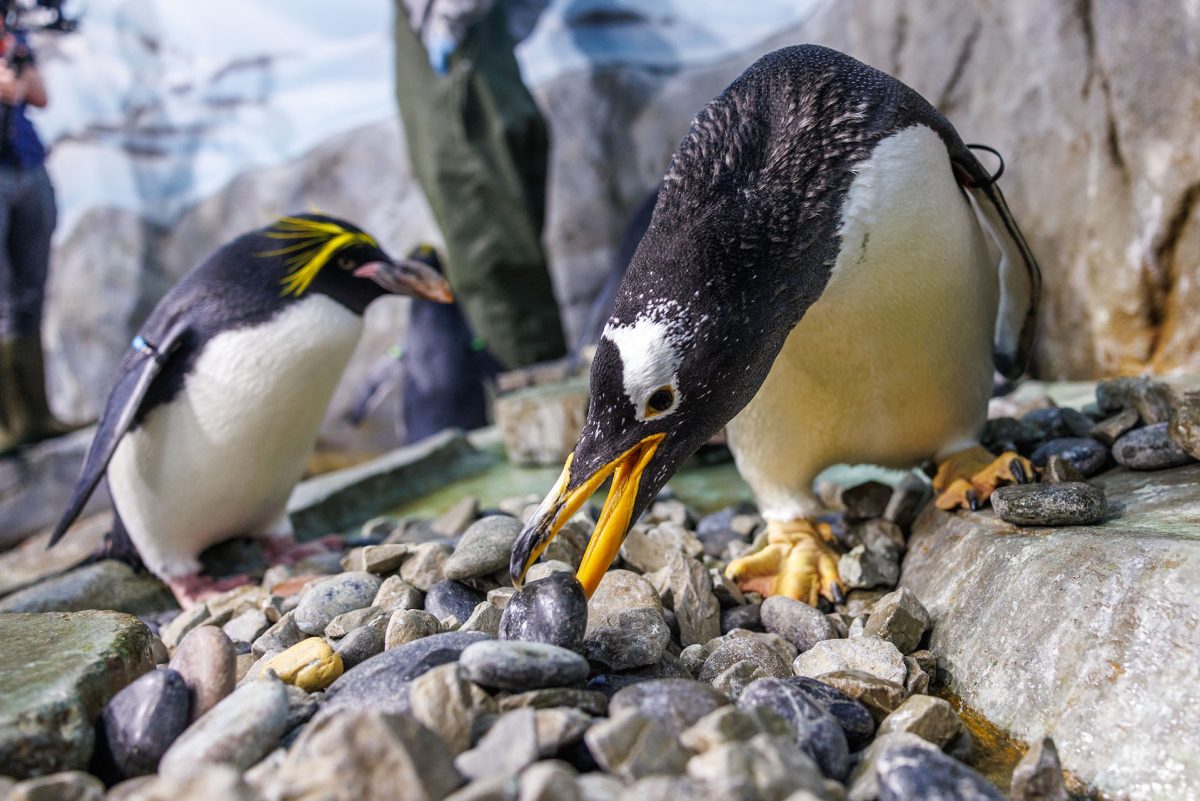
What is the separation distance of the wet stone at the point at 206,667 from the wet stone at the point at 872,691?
0.72 meters

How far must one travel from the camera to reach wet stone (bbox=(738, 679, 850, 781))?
887mm

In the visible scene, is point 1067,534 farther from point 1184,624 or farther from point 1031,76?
point 1031,76

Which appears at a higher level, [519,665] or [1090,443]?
[519,665]

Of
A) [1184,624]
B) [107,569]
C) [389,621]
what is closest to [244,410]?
[107,569]

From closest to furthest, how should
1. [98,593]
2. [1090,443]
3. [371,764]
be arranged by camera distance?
[371,764]
[1090,443]
[98,593]

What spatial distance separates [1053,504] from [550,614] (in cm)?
76

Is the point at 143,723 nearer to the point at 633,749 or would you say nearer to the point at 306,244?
the point at 633,749

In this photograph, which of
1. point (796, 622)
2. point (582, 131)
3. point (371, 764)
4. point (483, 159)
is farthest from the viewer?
point (582, 131)

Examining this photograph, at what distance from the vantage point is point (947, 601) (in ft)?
4.23

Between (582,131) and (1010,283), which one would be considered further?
(582,131)

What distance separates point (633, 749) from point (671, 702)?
0.32 feet

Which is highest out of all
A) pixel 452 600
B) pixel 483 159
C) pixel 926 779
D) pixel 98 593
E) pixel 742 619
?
pixel 483 159

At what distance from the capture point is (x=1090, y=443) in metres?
1.57

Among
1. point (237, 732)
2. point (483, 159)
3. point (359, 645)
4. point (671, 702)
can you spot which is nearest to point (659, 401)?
point (671, 702)
